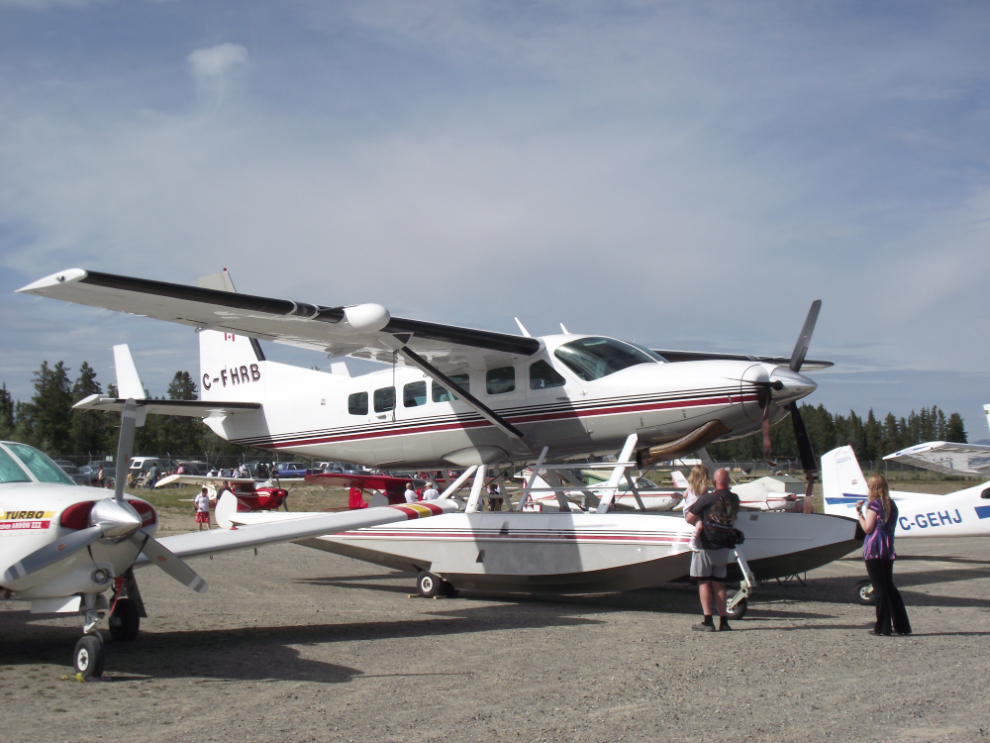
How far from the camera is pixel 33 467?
22.4ft

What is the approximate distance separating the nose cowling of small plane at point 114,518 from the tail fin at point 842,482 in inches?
537

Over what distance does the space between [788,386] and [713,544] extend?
2637 mm

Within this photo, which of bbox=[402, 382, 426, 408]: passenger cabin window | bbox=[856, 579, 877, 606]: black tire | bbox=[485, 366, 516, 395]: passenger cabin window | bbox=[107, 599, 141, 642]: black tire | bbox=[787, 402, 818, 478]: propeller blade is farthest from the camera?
bbox=[402, 382, 426, 408]: passenger cabin window

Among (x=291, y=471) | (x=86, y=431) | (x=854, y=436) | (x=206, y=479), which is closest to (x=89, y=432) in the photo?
(x=86, y=431)

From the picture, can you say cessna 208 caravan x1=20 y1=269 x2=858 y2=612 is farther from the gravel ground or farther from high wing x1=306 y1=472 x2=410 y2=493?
high wing x1=306 y1=472 x2=410 y2=493

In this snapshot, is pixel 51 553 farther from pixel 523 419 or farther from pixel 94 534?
pixel 523 419

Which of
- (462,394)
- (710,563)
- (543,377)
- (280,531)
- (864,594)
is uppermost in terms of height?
(543,377)

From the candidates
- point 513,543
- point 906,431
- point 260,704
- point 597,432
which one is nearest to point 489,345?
point 597,432

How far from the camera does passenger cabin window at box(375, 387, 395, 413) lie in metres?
12.5

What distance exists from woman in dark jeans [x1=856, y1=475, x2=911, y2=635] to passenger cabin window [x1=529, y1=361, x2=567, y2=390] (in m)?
4.55

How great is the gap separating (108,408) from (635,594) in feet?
27.5

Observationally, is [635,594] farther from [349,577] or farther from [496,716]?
[496,716]

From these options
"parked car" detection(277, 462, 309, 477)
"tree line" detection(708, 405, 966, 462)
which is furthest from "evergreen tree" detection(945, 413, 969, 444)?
"parked car" detection(277, 462, 309, 477)

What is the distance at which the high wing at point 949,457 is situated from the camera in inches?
530
